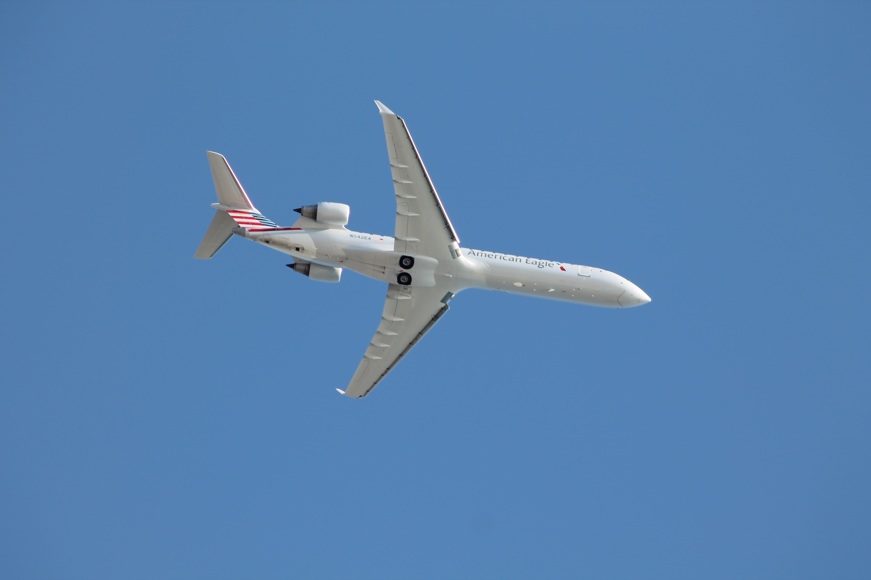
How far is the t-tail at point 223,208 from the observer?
44.9m

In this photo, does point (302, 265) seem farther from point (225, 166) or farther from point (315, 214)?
point (225, 166)

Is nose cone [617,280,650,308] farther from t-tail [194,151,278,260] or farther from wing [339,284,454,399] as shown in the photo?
t-tail [194,151,278,260]

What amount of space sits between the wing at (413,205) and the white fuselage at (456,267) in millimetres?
754

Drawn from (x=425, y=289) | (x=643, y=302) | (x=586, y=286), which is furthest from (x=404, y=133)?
(x=643, y=302)

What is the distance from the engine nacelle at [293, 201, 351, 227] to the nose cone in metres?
12.5

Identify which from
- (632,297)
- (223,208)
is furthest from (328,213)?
(632,297)

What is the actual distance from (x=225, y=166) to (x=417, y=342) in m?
11.8

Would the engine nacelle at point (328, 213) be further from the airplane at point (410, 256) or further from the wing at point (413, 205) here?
the wing at point (413, 205)

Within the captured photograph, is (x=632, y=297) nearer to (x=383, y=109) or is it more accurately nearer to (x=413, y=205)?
(x=413, y=205)

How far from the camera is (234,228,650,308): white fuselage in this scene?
1697 inches

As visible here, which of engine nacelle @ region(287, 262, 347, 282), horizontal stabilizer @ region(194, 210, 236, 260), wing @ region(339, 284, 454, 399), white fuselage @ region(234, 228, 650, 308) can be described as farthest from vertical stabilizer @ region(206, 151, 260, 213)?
wing @ region(339, 284, 454, 399)

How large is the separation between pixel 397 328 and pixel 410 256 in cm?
461

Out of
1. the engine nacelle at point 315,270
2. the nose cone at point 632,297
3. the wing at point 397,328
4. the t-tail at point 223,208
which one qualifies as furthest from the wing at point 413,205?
the nose cone at point 632,297

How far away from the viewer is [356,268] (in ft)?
143
